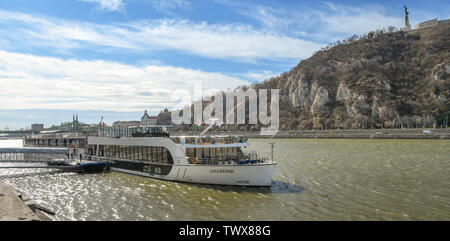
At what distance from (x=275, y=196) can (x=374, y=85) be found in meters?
114

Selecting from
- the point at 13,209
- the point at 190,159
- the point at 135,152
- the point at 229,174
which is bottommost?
the point at 13,209

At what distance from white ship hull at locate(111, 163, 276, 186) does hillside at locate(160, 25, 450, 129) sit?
298ft

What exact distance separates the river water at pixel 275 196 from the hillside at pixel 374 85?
83929mm

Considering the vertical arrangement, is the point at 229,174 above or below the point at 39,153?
above

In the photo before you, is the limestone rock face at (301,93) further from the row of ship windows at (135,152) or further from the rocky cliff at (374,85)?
the row of ship windows at (135,152)

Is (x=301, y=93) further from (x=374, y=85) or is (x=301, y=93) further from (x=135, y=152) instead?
(x=135, y=152)

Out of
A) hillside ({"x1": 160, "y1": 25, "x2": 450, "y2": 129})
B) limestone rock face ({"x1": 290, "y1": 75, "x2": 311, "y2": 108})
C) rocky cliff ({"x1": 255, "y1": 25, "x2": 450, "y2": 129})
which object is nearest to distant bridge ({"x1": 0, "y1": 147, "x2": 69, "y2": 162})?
hillside ({"x1": 160, "y1": 25, "x2": 450, "y2": 129})

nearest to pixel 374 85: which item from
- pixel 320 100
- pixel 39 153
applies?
pixel 320 100

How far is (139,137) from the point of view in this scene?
28688mm

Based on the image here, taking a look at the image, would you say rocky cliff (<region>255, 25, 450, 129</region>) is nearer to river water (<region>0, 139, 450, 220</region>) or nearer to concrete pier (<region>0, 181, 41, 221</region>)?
river water (<region>0, 139, 450, 220</region>)

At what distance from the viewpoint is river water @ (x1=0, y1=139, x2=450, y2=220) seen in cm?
1580

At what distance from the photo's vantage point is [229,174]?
21703 mm

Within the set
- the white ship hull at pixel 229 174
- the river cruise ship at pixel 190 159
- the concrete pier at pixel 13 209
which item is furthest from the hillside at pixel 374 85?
the concrete pier at pixel 13 209

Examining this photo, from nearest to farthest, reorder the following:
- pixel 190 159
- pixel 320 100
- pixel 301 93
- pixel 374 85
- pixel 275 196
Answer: pixel 275 196, pixel 190 159, pixel 374 85, pixel 320 100, pixel 301 93
